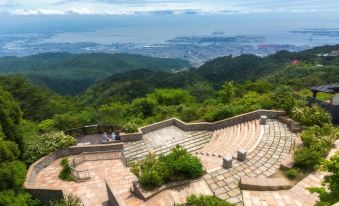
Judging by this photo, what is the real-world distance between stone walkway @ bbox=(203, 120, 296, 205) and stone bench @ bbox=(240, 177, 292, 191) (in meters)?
0.33

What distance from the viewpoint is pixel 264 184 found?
1049 centimetres

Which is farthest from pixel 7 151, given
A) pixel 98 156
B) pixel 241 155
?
pixel 241 155

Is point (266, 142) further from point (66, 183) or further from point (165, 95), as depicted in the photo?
point (165, 95)

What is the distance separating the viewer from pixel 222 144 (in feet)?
50.8

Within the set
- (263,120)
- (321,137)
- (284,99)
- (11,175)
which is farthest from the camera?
(284,99)

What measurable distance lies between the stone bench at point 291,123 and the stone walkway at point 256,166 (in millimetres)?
345

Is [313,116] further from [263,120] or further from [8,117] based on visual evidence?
[8,117]

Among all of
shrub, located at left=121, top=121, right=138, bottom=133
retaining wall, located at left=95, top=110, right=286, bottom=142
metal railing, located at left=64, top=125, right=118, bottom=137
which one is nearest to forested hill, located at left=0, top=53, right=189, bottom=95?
metal railing, located at left=64, top=125, right=118, bottom=137

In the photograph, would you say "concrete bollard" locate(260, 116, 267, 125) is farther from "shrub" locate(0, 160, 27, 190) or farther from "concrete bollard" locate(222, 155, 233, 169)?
"shrub" locate(0, 160, 27, 190)

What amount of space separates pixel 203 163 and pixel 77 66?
143 metres

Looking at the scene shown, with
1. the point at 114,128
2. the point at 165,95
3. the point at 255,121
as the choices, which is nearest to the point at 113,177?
the point at 114,128

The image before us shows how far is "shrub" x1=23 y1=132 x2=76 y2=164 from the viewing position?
15297mm

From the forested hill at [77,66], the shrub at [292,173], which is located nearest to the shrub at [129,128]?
the shrub at [292,173]

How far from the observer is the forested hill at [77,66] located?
11388 centimetres
